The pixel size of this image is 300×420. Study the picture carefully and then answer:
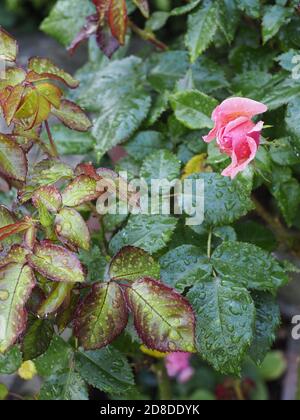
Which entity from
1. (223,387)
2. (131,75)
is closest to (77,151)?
(131,75)

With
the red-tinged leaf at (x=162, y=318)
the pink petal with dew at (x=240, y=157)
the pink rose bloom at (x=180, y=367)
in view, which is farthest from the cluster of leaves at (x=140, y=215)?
the pink rose bloom at (x=180, y=367)

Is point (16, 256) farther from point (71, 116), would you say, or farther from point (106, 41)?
point (106, 41)

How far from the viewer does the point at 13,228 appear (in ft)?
2.47

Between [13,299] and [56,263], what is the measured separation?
63mm

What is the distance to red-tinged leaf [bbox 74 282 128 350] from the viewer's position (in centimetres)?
77

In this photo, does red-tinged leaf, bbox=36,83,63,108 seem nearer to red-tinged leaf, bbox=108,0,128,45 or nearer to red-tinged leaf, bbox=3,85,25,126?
red-tinged leaf, bbox=3,85,25,126

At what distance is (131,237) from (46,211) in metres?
0.17

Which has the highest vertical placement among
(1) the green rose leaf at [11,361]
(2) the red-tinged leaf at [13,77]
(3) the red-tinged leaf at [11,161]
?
(2) the red-tinged leaf at [13,77]

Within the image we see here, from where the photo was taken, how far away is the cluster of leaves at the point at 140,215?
0.76 meters

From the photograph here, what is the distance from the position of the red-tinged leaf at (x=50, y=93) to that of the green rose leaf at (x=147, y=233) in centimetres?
20

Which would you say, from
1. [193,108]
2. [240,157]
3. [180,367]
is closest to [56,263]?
[240,157]

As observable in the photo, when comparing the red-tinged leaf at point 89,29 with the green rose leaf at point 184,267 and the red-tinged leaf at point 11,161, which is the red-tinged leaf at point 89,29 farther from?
the green rose leaf at point 184,267

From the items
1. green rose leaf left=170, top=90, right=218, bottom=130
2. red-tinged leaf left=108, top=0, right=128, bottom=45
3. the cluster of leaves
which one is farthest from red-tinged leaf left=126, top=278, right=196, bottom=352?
red-tinged leaf left=108, top=0, right=128, bottom=45

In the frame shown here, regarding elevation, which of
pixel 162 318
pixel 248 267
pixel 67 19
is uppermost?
pixel 67 19
